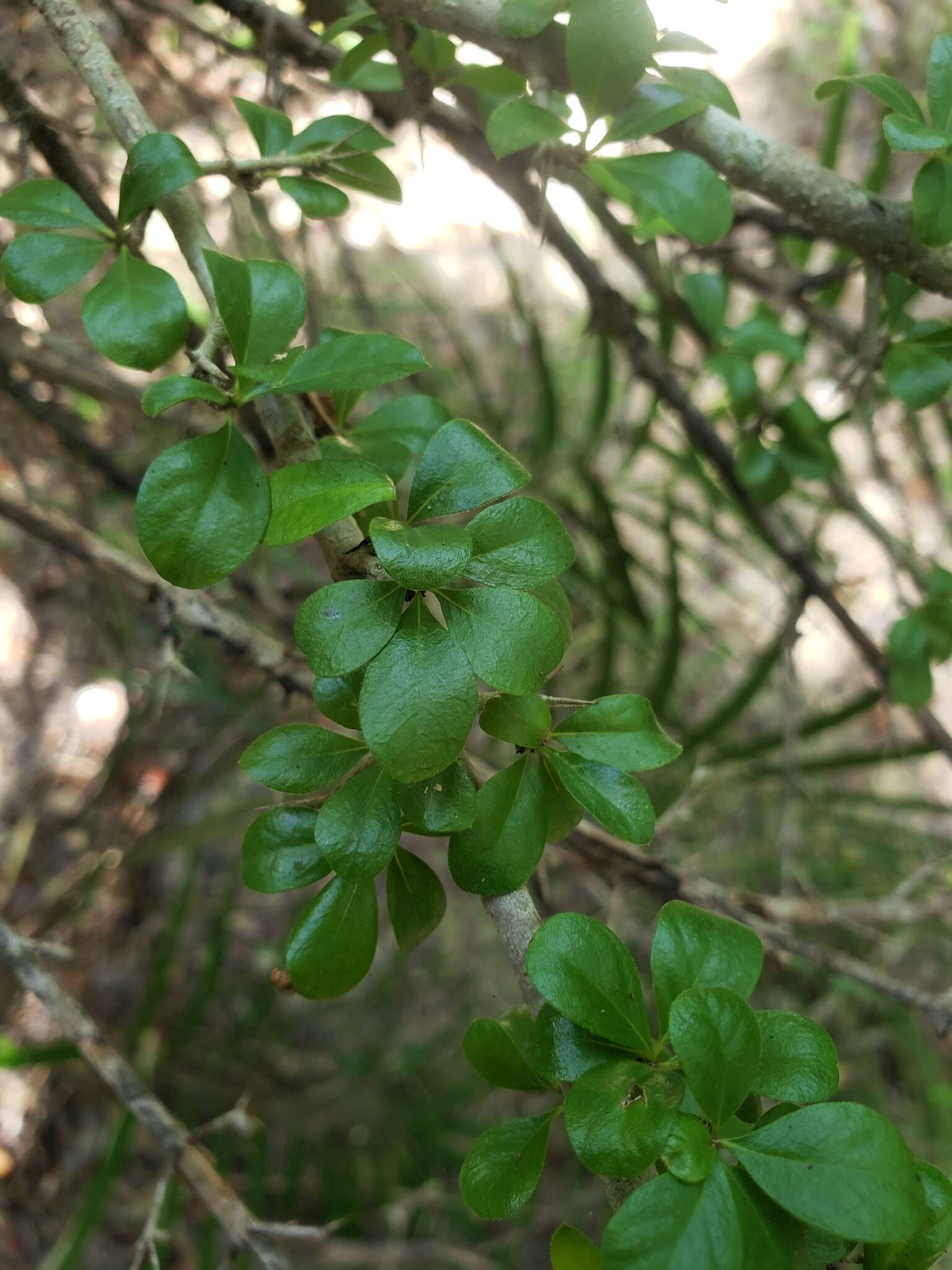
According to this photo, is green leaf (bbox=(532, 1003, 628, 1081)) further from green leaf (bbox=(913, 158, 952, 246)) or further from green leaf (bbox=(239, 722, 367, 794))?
green leaf (bbox=(913, 158, 952, 246))

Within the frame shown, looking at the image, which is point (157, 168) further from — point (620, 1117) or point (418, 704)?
point (620, 1117)

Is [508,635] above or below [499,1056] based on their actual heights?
above

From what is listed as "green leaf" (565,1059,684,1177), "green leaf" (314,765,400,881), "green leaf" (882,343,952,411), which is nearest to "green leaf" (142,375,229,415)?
"green leaf" (314,765,400,881)

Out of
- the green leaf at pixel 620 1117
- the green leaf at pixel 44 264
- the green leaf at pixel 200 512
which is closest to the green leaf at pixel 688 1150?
the green leaf at pixel 620 1117

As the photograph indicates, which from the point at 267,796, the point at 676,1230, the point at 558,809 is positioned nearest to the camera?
the point at 676,1230

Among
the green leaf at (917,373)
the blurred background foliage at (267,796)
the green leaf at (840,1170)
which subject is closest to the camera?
the green leaf at (840,1170)

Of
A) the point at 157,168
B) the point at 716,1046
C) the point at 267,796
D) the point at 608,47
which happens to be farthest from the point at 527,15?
the point at 267,796

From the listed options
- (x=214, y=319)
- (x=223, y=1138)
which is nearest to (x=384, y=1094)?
(x=223, y=1138)

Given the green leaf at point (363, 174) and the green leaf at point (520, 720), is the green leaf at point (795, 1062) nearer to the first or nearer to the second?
the green leaf at point (520, 720)
